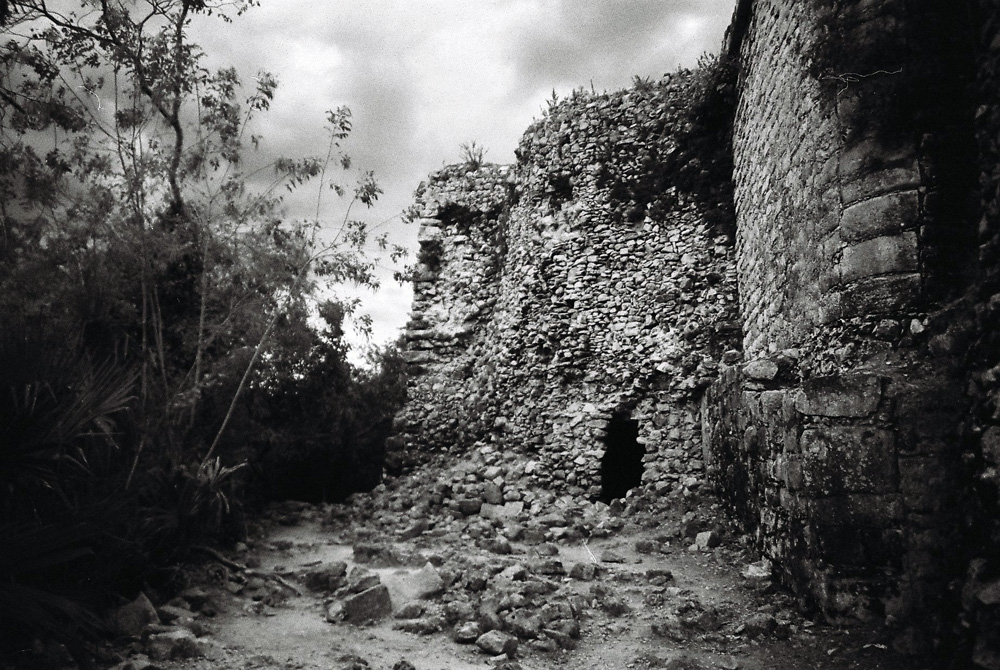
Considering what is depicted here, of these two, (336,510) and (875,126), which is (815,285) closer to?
(875,126)

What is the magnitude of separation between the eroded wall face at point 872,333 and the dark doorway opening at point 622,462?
391 cm

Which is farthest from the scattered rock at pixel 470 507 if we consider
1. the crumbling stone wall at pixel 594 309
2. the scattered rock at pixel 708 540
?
the scattered rock at pixel 708 540

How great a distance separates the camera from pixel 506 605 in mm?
4266

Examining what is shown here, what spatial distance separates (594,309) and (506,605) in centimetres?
518

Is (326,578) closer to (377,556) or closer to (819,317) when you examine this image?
(377,556)

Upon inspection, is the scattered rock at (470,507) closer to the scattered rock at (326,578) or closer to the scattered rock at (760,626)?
the scattered rock at (326,578)

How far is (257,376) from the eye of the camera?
30.0 feet

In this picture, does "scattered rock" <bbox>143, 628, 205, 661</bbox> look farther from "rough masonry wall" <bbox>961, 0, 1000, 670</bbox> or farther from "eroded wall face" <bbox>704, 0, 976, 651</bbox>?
"rough masonry wall" <bbox>961, 0, 1000, 670</bbox>

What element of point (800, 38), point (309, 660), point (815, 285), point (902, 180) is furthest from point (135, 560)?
point (800, 38)

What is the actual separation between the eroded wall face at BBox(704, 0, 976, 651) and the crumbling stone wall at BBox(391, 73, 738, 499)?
A: 300cm

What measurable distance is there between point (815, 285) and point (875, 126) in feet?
3.74

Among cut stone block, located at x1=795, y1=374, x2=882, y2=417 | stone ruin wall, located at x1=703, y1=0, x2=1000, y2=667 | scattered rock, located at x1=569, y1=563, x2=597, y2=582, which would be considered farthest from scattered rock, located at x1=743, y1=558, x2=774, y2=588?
cut stone block, located at x1=795, y1=374, x2=882, y2=417

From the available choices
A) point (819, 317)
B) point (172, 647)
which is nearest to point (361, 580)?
point (172, 647)

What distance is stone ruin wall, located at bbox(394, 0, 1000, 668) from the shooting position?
3094mm
